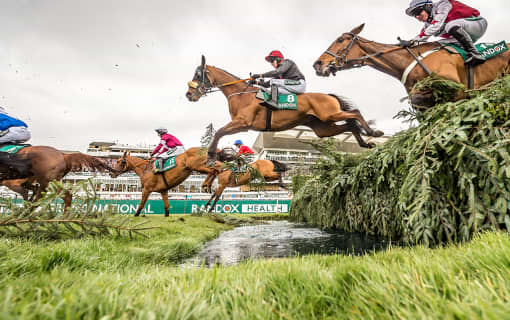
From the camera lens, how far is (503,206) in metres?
1.81

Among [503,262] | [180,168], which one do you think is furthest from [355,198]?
[180,168]

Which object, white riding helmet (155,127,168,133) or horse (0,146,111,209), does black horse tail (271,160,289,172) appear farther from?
horse (0,146,111,209)

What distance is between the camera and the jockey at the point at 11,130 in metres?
4.96

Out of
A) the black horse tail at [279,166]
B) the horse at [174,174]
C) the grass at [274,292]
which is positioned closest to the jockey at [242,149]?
the horse at [174,174]

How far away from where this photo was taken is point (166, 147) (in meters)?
7.35

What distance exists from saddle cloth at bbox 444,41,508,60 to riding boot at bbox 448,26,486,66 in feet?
0.21

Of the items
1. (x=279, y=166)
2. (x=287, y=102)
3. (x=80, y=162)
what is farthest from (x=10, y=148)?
(x=279, y=166)

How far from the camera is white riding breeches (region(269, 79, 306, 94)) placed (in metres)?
3.72

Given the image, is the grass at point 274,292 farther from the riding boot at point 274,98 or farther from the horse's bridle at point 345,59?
the horse's bridle at point 345,59

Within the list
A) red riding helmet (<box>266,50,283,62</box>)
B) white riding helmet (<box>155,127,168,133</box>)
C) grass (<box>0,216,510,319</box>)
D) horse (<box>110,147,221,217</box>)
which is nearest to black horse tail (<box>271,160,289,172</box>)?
horse (<box>110,147,221,217</box>)

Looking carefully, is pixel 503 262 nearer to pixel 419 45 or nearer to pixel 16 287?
pixel 16 287

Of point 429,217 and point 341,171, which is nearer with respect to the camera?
point 429,217

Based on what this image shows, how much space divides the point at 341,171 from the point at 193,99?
10.7 ft

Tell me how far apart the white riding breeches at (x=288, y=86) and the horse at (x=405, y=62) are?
0.34 metres
